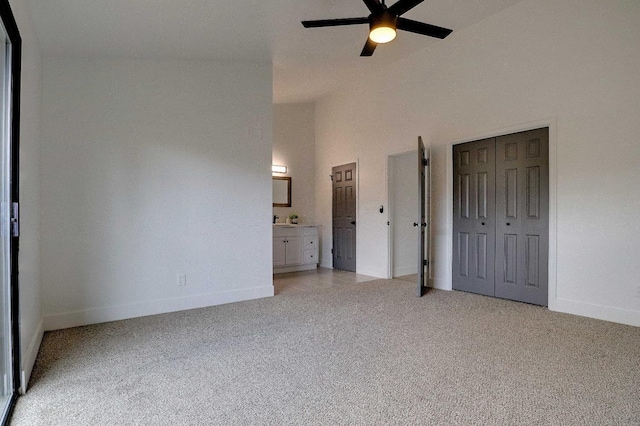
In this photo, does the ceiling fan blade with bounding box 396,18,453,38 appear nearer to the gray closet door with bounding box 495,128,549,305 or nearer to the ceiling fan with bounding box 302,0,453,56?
the ceiling fan with bounding box 302,0,453,56

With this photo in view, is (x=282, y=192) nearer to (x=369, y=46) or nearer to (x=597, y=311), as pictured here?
(x=369, y=46)

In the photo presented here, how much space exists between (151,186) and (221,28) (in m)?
1.65

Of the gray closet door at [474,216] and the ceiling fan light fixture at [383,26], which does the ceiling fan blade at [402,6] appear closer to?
the ceiling fan light fixture at [383,26]

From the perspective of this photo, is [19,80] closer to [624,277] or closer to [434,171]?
[434,171]

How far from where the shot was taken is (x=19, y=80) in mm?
2176

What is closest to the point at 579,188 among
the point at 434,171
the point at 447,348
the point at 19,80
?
the point at 434,171

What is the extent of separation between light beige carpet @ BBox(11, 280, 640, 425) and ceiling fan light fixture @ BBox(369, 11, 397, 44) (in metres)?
2.33

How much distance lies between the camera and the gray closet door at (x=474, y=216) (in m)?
4.32

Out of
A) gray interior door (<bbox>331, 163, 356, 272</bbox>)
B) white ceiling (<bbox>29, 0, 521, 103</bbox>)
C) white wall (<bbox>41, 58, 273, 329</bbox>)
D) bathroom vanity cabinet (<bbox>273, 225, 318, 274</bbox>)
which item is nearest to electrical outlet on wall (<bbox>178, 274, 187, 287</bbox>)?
white wall (<bbox>41, 58, 273, 329</bbox>)

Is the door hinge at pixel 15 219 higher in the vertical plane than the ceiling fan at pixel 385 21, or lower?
lower

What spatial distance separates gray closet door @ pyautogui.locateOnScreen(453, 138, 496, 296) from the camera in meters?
4.32

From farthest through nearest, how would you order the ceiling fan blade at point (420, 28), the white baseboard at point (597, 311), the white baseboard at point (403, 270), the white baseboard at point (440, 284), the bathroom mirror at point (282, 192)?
the bathroom mirror at point (282, 192), the white baseboard at point (403, 270), the white baseboard at point (440, 284), the white baseboard at point (597, 311), the ceiling fan blade at point (420, 28)

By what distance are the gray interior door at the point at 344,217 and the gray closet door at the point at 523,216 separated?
249 cm

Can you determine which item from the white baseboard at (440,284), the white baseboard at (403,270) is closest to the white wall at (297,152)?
the white baseboard at (403,270)
